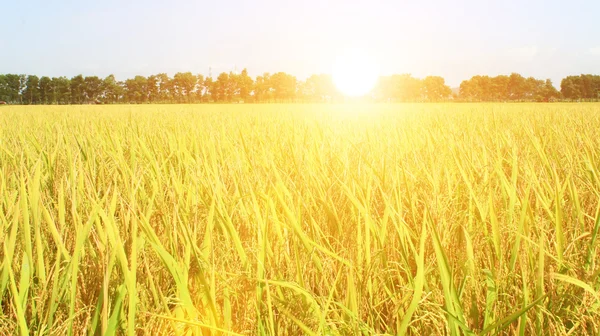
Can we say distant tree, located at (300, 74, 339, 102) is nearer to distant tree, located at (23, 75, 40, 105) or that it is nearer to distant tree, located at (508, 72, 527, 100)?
distant tree, located at (508, 72, 527, 100)

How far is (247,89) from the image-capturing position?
69688 millimetres

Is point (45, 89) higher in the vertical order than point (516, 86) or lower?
lower

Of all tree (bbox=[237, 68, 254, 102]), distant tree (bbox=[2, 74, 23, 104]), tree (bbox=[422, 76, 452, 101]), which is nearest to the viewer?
tree (bbox=[237, 68, 254, 102])

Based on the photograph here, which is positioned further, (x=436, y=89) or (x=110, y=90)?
(x=436, y=89)

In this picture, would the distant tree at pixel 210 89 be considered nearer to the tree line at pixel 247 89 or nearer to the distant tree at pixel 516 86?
the tree line at pixel 247 89

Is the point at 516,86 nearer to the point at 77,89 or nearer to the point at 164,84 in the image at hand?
the point at 164,84

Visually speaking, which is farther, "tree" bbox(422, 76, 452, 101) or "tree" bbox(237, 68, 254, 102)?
"tree" bbox(422, 76, 452, 101)

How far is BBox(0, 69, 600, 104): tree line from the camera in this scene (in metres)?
71.1

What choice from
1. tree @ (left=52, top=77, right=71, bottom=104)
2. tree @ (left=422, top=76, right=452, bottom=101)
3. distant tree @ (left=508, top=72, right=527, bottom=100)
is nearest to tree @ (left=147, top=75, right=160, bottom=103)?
tree @ (left=52, top=77, right=71, bottom=104)

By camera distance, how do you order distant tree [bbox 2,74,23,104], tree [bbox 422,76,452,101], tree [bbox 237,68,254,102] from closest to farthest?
tree [bbox 237,68,254,102] → distant tree [bbox 2,74,23,104] → tree [bbox 422,76,452,101]

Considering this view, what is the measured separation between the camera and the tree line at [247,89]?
71.1 m

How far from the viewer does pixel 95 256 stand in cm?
93

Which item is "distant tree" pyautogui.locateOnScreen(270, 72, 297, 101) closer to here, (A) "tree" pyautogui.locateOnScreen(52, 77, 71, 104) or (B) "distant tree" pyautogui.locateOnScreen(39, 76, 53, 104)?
(A) "tree" pyautogui.locateOnScreen(52, 77, 71, 104)

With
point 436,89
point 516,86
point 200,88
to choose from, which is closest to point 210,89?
point 200,88
